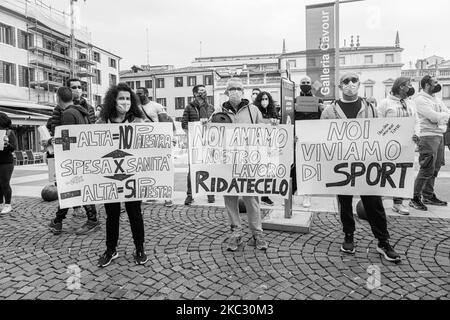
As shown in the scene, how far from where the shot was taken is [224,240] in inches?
170

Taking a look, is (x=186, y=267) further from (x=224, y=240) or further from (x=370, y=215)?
(x=370, y=215)

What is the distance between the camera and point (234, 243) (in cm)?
393

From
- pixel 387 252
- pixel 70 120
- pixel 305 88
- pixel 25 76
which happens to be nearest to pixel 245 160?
pixel 387 252

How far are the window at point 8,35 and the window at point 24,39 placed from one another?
0.67 m

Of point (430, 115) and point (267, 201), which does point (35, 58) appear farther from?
point (430, 115)

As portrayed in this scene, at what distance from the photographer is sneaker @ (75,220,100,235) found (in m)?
4.74

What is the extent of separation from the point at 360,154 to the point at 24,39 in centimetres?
3610

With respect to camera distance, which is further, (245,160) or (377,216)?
(245,160)

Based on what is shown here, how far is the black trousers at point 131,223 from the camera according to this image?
11.9 feet

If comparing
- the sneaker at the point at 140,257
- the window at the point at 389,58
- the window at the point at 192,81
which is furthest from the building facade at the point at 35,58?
the window at the point at 389,58

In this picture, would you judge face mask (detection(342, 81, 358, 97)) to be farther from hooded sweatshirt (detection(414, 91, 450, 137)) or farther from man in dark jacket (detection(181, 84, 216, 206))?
man in dark jacket (detection(181, 84, 216, 206))

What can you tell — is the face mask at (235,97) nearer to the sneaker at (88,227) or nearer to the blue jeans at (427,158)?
the sneaker at (88,227)

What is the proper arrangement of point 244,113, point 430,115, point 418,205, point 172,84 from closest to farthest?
1. point 244,113
2. point 430,115
3. point 418,205
4. point 172,84

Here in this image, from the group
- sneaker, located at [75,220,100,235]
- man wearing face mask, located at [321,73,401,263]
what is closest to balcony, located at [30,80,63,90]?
sneaker, located at [75,220,100,235]
